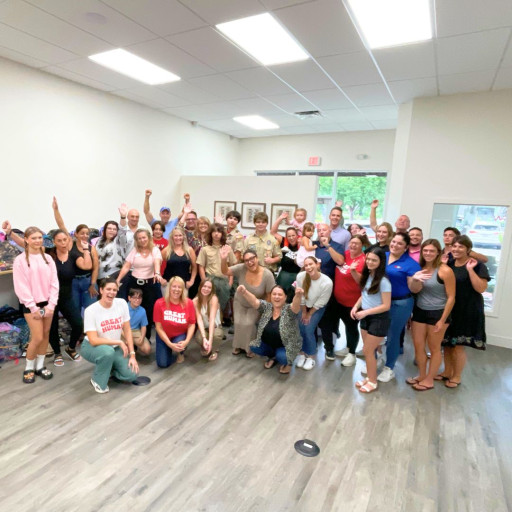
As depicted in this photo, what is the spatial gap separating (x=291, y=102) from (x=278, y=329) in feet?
11.7

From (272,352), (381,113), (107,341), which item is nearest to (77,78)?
(107,341)

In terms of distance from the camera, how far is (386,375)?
3.29 meters

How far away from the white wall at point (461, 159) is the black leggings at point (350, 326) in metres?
2.12

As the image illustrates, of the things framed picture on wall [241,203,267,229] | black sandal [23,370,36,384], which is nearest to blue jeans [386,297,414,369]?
black sandal [23,370,36,384]

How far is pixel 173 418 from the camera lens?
257 centimetres

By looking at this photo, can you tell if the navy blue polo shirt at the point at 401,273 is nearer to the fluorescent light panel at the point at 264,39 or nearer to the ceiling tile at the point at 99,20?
the fluorescent light panel at the point at 264,39

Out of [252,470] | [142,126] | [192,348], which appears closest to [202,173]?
[142,126]

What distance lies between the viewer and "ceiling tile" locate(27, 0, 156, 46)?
2.72 metres

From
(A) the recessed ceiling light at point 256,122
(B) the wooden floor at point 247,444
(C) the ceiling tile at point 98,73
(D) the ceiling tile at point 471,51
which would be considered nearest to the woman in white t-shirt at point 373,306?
(B) the wooden floor at point 247,444

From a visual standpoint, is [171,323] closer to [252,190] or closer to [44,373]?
[44,373]

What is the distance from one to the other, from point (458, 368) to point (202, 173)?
594 centimetres

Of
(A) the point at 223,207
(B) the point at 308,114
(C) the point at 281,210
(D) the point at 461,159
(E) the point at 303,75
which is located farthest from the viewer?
(A) the point at 223,207

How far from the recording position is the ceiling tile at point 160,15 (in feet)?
8.66

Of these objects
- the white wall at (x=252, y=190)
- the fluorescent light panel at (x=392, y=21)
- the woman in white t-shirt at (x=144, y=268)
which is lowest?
the woman in white t-shirt at (x=144, y=268)
